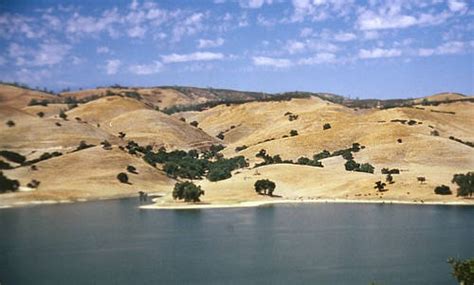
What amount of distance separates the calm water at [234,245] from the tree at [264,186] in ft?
56.6

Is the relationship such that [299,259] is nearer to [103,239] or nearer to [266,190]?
[103,239]

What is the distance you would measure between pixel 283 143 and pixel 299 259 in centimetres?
12253

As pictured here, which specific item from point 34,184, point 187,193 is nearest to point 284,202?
point 187,193

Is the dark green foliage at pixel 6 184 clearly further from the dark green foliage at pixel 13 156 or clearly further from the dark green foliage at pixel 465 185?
the dark green foliage at pixel 465 185

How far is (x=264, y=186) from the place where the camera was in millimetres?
119500

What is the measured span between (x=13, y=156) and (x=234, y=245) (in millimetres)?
26100

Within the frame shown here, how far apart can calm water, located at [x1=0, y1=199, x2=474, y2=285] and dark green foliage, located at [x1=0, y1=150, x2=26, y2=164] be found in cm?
546

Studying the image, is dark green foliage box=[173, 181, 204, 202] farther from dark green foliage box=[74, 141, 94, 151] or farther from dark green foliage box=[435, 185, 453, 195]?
dark green foliage box=[435, 185, 453, 195]

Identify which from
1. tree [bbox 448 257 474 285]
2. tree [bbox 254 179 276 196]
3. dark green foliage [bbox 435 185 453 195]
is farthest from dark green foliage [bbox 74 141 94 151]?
tree [bbox 448 257 474 285]

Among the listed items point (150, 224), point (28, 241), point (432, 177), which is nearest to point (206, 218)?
point (150, 224)

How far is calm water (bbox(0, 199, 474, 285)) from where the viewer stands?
5781 cm

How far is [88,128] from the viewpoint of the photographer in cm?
16525

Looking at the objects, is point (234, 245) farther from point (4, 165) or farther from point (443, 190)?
point (443, 190)

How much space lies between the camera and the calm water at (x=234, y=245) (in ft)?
190
